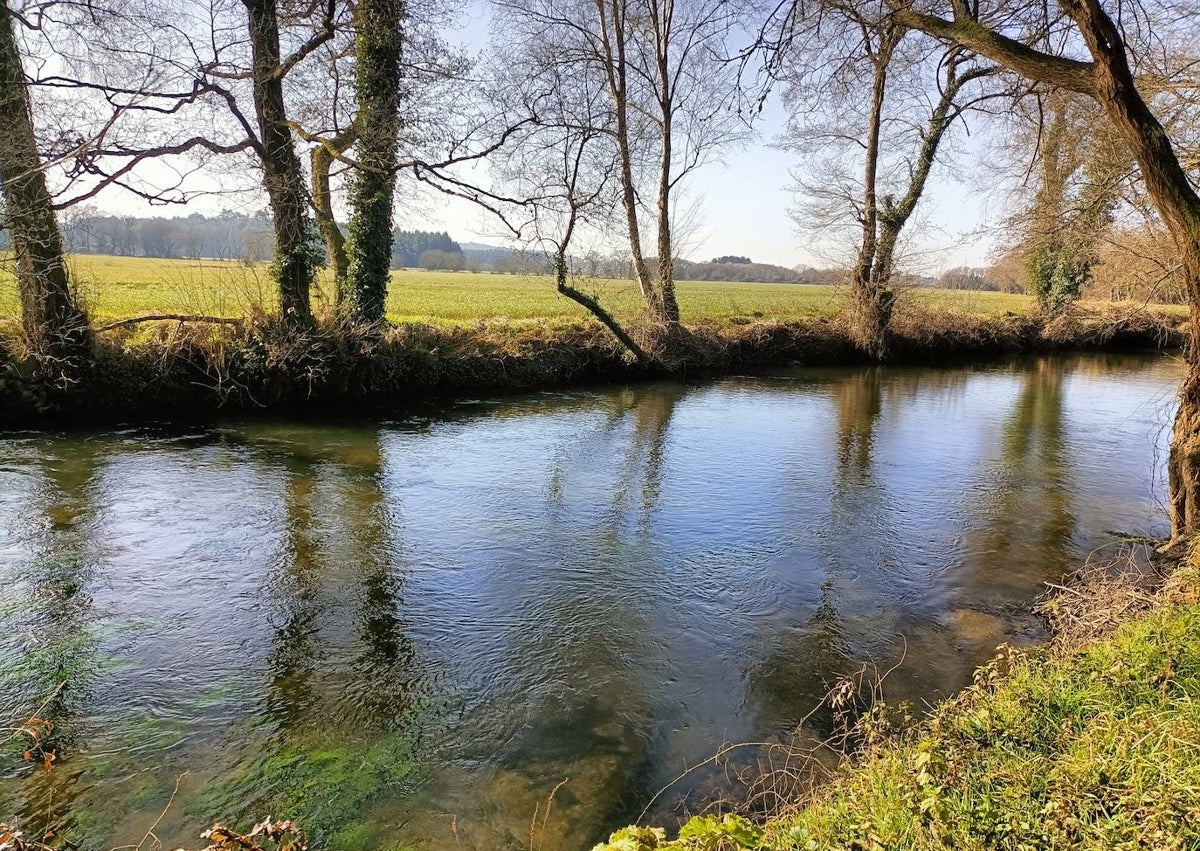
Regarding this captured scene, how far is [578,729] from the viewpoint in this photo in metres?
4.77

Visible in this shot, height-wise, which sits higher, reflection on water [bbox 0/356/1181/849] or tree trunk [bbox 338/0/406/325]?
tree trunk [bbox 338/0/406/325]

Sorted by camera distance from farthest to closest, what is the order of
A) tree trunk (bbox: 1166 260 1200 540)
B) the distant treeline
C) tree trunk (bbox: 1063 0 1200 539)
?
the distant treeline → tree trunk (bbox: 1166 260 1200 540) → tree trunk (bbox: 1063 0 1200 539)

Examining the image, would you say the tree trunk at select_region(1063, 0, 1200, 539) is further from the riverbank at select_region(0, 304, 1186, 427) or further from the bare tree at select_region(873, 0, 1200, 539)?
the riverbank at select_region(0, 304, 1186, 427)

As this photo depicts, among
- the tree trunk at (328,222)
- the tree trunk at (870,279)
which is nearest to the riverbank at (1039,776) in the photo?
the tree trunk at (328,222)

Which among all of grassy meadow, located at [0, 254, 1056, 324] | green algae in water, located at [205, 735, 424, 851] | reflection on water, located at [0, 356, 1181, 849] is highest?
grassy meadow, located at [0, 254, 1056, 324]

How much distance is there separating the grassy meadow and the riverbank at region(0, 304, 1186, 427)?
32.4 inches

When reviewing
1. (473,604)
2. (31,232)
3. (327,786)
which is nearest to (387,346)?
(31,232)

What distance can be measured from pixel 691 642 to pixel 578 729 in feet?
4.97

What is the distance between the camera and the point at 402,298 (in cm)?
2584

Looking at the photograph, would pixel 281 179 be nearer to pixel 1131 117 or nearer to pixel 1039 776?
pixel 1131 117

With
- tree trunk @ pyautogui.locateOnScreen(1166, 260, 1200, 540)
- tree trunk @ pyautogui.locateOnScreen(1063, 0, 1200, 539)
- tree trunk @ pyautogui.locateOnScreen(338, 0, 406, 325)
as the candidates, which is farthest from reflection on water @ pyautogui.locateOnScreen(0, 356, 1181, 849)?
tree trunk @ pyautogui.locateOnScreen(338, 0, 406, 325)

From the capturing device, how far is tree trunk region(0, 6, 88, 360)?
36.0 ft

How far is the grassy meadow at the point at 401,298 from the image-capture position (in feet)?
46.1

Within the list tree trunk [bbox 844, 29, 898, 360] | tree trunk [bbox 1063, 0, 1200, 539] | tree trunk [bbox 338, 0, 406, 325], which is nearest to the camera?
tree trunk [bbox 1063, 0, 1200, 539]
